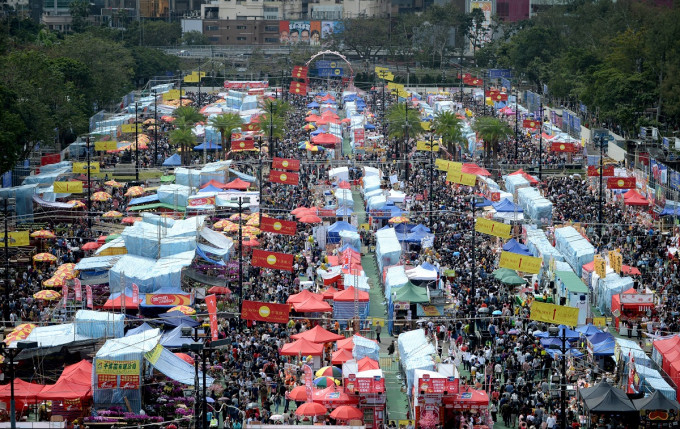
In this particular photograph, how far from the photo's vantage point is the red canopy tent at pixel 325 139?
8788cm

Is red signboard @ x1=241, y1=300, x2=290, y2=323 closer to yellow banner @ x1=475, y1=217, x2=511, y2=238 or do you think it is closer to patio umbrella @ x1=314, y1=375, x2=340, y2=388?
patio umbrella @ x1=314, y1=375, x2=340, y2=388

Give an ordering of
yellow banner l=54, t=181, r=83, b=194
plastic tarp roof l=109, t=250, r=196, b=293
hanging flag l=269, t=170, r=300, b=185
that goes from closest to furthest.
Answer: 1. plastic tarp roof l=109, t=250, r=196, b=293
2. yellow banner l=54, t=181, r=83, b=194
3. hanging flag l=269, t=170, r=300, b=185

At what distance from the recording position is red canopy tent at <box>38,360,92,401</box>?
36.9 meters

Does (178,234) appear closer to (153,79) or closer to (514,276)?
(514,276)

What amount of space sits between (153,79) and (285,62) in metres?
17.3

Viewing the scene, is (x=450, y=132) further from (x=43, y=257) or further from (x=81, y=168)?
(x=43, y=257)

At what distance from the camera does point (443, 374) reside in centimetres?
3716

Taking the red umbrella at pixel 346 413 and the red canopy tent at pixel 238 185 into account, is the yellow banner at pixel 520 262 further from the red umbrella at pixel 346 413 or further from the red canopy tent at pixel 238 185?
the red canopy tent at pixel 238 185

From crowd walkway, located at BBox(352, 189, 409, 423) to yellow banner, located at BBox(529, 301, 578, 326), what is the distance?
5.35 m

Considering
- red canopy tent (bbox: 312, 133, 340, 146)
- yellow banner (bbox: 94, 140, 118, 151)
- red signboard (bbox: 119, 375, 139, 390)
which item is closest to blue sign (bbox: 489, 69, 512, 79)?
red canopy tent (bbox: 312, 133, 340, 146)

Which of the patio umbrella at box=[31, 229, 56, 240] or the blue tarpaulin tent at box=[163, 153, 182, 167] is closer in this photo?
the patio umbrella at box=[31, 229, 56, 240]

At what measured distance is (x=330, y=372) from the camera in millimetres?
39844

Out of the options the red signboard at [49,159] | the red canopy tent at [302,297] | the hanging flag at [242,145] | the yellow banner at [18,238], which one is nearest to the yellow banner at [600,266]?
the red canopy tent at [302,297]

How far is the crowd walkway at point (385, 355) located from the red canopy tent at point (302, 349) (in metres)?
2.61
